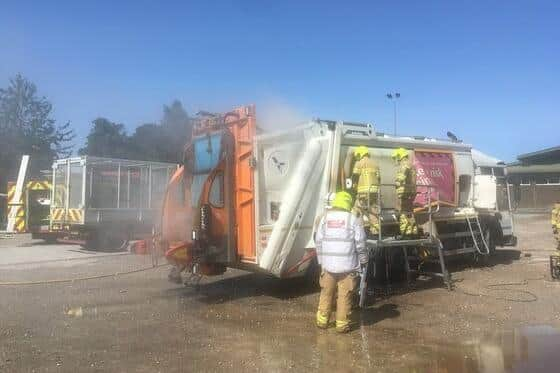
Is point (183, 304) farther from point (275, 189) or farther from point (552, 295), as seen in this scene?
point (552, 295)

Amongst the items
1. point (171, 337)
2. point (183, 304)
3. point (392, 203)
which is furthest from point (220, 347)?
point (392, 203)

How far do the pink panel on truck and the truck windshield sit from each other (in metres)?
3.78

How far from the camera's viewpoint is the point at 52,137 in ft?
134

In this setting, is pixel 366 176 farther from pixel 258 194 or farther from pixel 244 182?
pixel 244 182

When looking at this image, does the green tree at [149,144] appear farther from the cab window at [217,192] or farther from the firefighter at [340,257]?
the firefighter at [340,257]

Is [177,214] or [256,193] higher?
[256,193]

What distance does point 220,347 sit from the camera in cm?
571

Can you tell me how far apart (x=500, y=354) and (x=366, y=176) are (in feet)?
10.7

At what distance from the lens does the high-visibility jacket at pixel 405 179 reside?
841cm

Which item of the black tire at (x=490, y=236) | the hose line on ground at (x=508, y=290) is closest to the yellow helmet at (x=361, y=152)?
the hose line on ground at (x=508, y=290)

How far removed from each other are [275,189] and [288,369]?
349 cm

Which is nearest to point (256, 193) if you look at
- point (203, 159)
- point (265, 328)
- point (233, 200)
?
point (233, 200)

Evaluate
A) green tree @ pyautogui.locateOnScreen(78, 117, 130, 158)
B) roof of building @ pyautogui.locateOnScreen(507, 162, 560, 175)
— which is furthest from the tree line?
roof of building @ pyautogui.locateOnScreen(507, 162, 560, 175)

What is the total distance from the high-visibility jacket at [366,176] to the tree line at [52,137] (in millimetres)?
3936
